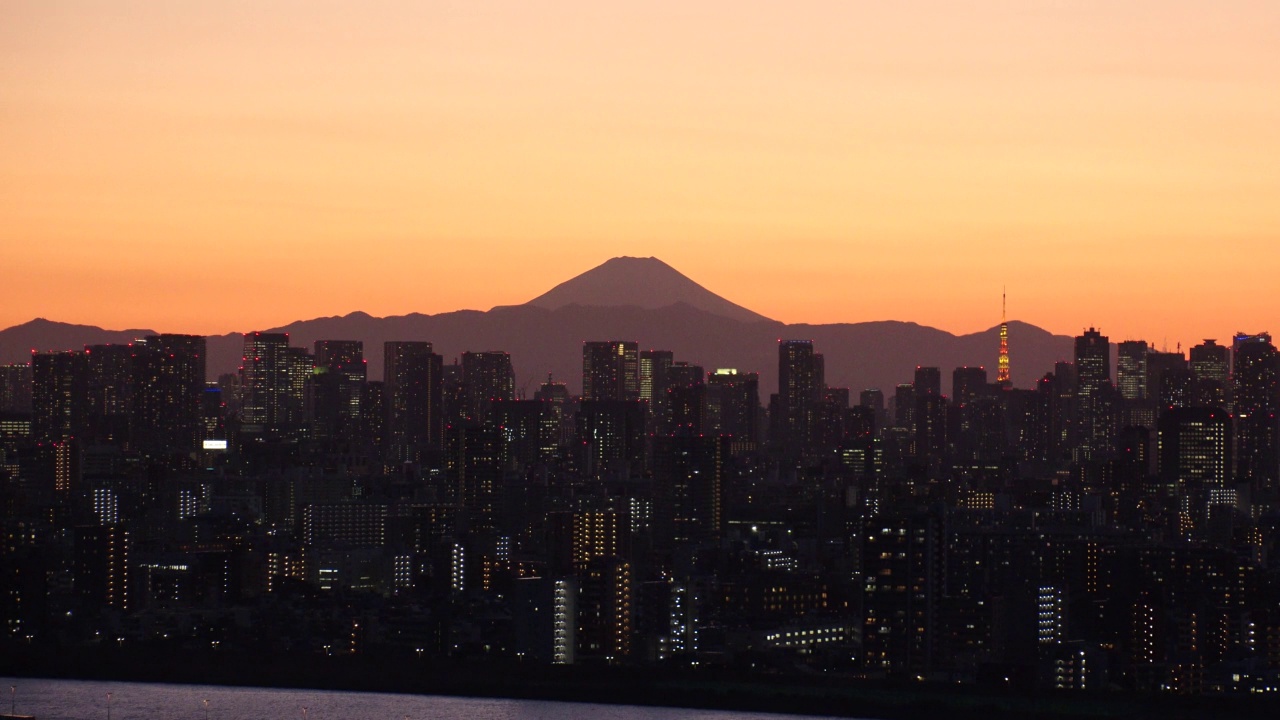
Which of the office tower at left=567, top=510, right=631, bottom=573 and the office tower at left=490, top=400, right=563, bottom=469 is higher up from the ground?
the office tower at left=490, top=400, right=563, bottom=469

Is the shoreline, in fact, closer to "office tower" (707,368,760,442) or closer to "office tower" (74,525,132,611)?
"office tower" (74,525,132,611)

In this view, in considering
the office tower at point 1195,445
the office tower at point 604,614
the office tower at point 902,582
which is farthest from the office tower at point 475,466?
the office tower at point 902,582

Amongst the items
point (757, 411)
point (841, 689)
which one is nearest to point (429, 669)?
point (841, 689)

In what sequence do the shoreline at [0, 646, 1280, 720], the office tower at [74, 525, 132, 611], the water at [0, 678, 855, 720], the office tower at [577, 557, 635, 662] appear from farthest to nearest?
the office tower at [74, 525, 132, 611] → the office tower at [577, 557, 635, 662] → the shoreline at [0, 646, 1280, 720] → the water at [0, 678, 855, 720]

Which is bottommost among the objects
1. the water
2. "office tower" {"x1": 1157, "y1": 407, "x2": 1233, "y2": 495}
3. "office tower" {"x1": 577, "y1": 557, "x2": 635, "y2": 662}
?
the water

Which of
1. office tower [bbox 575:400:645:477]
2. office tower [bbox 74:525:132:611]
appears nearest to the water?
office tower [bbox 74:525:132:611]

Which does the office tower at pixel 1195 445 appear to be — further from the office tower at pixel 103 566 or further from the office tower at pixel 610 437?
the office tower at pixel 103 566

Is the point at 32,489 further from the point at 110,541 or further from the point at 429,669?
the point at 429,669
